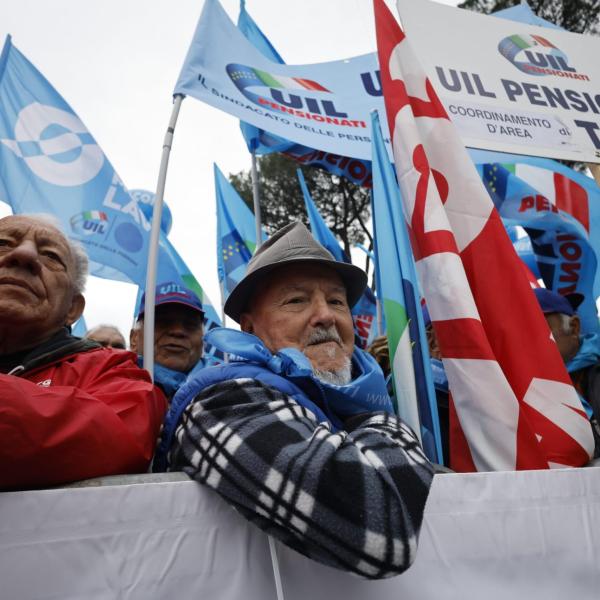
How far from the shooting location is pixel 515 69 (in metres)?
2.66

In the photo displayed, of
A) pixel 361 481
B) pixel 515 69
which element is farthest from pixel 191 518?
pixel 515 69

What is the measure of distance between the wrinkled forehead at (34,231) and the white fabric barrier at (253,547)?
1055mm

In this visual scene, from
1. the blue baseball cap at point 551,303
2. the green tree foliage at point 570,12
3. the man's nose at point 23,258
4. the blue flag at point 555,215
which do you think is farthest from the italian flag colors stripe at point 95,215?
the green tree foliage at point 570,12

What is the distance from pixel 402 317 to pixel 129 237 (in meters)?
2.69

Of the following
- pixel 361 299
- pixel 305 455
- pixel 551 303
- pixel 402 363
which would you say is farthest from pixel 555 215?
pixel 305 455

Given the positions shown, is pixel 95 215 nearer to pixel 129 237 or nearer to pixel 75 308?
Answer: pixel 129 237

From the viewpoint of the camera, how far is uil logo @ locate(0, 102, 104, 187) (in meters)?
4.04

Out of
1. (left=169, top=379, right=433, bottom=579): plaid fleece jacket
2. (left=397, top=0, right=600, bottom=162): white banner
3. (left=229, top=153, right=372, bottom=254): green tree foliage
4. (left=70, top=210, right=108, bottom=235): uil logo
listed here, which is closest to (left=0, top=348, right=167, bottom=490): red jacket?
(left=169, top=379, right=433, bottom=579): plaid fleece jacket

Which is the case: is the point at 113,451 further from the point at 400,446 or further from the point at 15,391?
the point at 400,446

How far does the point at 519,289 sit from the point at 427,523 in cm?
90

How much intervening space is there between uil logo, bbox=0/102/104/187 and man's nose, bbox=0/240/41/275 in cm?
254

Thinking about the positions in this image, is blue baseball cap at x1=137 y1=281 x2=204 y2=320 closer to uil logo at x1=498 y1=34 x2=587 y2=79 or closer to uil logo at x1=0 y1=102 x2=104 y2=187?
uil logo at x1=0 y1=102 x2=104 y2=187

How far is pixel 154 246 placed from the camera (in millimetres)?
3135

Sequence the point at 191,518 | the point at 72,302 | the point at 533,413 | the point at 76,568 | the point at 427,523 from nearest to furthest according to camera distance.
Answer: the point at 76,568, the point at 191,518, the point at 427,523, the point at 533,413, the point at 72,302
